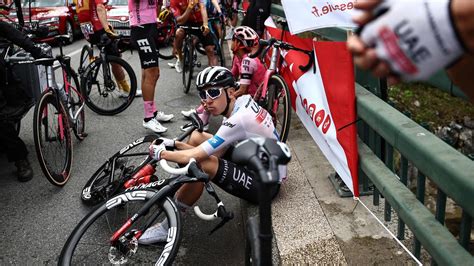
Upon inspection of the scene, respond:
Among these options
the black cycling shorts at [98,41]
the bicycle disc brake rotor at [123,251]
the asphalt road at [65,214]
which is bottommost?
the asphalt road at [65,214]

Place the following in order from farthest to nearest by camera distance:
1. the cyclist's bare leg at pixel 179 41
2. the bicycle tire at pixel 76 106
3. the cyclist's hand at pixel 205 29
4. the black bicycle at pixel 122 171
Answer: the cyclist's bare leg at pixel 179 41 → the cyclist's hand at pixel 205 29 → the bicycle tire at pixel 76 106 → the black bicycle at pixel 122 171

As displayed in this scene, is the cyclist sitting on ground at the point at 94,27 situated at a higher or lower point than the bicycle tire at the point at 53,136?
higher

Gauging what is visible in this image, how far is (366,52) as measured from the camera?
1170 millimetres

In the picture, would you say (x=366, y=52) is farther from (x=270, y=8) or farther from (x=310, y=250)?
(x=270, y=8)

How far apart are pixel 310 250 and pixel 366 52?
2166 mm

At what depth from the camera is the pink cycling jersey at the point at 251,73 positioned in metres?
5.62

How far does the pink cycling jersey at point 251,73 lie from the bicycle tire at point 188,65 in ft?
7.75

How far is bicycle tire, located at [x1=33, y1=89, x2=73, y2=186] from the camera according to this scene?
4250 mm

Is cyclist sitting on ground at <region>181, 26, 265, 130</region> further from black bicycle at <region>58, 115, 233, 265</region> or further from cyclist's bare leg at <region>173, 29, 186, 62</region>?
cyclist's bare leg at <region>173, 29, 186, 62</region>

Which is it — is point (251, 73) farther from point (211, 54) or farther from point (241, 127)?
point (211, 54)

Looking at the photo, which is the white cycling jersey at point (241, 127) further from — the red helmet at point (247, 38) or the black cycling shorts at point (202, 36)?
the black cycling shorts at point (202, 36)

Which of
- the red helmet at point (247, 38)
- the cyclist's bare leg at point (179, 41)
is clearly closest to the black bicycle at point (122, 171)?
the red helmet at point (247, 38)

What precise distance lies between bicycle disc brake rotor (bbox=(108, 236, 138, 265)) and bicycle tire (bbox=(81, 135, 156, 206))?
873 mm

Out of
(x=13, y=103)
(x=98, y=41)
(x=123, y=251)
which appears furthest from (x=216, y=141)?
(x=98, y=41)
